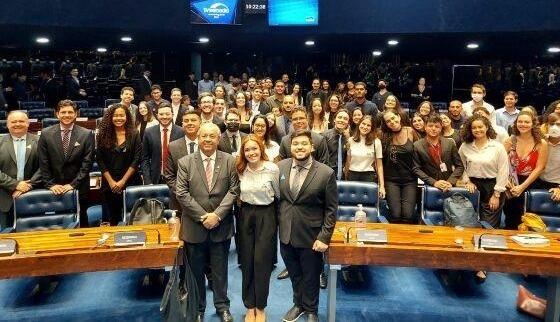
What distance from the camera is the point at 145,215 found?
14.0ft

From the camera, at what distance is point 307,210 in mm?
3631

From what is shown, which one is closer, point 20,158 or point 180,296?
point 180,296

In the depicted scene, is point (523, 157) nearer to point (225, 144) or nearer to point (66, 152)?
point (225, 144)

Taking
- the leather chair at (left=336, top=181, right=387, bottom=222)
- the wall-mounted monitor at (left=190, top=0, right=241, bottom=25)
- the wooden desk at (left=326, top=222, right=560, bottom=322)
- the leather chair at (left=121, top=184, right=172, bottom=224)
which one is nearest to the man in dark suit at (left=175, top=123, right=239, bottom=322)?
the wooden desk at (left=326, top=222, right=560, bottom=322)

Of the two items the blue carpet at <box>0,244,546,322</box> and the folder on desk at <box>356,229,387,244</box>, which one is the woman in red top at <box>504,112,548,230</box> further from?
the folder on desk at <box>356,229,387,244</box>

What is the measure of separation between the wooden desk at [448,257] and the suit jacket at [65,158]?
261 centimetres

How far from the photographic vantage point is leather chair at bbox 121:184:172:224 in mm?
4539

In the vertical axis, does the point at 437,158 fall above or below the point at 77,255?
above

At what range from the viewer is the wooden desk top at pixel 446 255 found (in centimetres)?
347

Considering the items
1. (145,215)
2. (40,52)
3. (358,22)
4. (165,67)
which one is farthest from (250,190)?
(40,52)

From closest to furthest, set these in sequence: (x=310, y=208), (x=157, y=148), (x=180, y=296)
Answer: (x=180, y=296) < (x=310, y=208) < (x=157, y=148)

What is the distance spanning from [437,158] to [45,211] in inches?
144

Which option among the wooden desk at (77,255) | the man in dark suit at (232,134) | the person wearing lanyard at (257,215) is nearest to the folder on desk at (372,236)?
the person wearing lanyard at (257,215)

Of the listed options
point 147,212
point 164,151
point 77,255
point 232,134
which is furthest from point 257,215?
point 164,151
